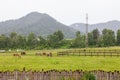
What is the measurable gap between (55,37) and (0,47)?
2587 centimetres

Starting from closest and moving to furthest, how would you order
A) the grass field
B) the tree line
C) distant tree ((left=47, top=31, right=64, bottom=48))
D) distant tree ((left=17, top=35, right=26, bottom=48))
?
the grass field
the tree line
distant tree ((left=47, top=31, right=64, bottom=48))
distant tree ((left=17, top=35, right=26, bottom=48))

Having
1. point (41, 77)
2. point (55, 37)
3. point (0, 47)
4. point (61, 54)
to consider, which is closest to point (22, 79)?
point (41, 77)

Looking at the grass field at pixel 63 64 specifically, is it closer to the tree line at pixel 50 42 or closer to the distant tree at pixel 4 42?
the tree line at pixel 50 42

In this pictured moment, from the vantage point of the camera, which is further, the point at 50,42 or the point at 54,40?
the point at 54,40

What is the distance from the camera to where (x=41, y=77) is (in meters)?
21.3

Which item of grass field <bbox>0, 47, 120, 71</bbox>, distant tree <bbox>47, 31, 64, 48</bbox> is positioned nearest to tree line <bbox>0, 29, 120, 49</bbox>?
distant tree <bbox>47, 31, 64, 48</bbox>

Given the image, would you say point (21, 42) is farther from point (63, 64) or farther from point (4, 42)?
point (63, 64)

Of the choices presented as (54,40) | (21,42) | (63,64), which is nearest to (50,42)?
(54,40)

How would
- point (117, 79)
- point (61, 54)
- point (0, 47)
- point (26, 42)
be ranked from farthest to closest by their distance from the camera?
point (26, 42), point (0, 47), point (61, 54), point (117, 79)

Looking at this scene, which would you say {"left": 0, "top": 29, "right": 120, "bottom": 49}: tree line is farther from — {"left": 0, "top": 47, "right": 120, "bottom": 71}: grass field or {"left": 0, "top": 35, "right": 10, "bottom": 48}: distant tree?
{"left": 0, "top": 47, "right": 120, "bottom": 71}: grass field

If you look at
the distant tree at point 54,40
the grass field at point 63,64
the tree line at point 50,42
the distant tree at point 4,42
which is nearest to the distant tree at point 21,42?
the tree line at point 50,42

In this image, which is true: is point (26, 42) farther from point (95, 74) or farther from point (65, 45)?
point (95, 74)

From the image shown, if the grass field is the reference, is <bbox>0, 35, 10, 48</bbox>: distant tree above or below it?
above

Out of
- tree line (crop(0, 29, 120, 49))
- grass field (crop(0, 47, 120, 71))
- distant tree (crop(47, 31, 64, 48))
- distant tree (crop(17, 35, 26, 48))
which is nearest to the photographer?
grass field (crop(0, 47, 120, 71))
